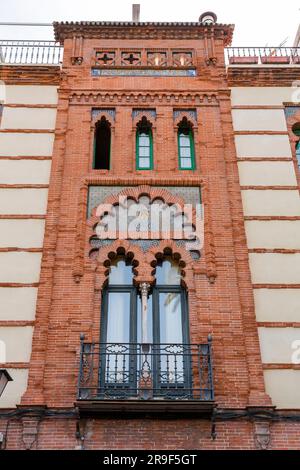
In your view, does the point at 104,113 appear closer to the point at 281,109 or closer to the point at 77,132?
the point at 77,132

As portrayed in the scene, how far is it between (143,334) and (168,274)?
1480 millimetres

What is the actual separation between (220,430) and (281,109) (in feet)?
24.9

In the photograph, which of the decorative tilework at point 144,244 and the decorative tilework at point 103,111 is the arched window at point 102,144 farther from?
the decorative tilework at point 144,244

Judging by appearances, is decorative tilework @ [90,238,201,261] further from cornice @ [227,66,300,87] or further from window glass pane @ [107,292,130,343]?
cornice @ [227,66,300,87]

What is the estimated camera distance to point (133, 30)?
46.2 ft

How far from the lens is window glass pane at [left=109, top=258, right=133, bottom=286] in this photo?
34.8 ft

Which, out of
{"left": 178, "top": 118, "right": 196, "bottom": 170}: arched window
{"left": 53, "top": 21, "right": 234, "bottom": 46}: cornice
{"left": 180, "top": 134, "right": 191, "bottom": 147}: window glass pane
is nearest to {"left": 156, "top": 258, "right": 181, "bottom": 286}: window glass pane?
{"left": 178, "top": 118, "right": 196, "bottom": 170}: arched window

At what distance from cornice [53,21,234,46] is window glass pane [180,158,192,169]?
386 centimetres

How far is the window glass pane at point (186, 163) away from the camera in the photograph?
12195 millimetres

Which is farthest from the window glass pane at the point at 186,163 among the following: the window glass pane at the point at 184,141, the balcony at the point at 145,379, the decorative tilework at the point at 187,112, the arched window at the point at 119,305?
the balcony at the point at 145,379

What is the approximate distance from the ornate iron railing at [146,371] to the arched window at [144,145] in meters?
4.41

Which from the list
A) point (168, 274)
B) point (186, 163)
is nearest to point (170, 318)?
point (168, 274)

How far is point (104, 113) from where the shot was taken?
1284cm
